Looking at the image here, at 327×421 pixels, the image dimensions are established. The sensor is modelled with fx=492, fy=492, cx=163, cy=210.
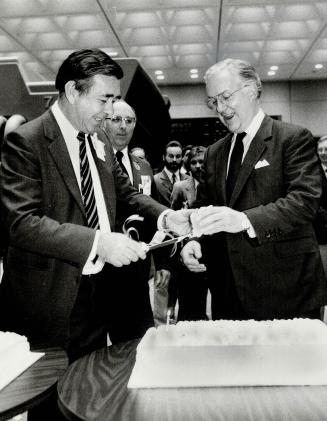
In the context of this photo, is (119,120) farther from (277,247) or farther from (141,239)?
(277,247)

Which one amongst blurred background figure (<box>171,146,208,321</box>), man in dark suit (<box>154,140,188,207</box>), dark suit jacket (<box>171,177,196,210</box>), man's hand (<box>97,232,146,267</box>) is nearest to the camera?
man's hand (<box>97,232,146,267</box>)

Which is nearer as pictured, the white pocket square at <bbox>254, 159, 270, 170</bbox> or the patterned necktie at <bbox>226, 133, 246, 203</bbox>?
the white pocket square at <bbox>254, 159, 270, 170</bbox>

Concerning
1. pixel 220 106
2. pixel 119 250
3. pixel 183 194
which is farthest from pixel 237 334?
pixel 183 194

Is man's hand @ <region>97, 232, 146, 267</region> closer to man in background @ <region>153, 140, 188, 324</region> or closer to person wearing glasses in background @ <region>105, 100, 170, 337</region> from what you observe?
person wearing glasses in background @ <region>105, 100, 170, 337</region>

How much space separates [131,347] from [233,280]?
0.72m

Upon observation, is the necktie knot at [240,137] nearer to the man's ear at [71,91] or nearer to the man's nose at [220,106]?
the man's nose at [220,106]

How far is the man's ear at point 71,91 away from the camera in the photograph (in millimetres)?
1710

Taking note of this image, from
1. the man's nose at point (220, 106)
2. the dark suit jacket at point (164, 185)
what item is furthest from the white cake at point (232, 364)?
the dark suit jacket at point (164, 185)

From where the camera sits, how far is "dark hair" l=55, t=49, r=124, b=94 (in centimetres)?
169

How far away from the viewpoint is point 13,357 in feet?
3.75

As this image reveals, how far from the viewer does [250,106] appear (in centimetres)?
202

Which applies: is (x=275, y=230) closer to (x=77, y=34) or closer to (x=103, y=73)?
(x=103, y=73)

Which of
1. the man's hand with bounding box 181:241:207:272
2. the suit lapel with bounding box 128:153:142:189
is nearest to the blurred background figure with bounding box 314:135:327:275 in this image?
the man's hand with bounding box 181:241:207:272

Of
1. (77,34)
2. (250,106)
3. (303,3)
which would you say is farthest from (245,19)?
(250,106)
